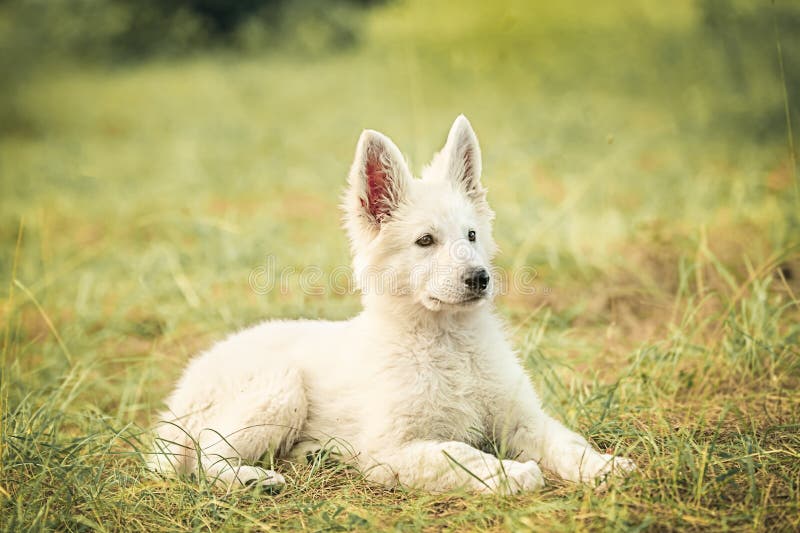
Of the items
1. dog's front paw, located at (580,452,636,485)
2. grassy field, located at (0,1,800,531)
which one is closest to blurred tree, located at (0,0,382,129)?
grassy field, located at (0,1,800,531)

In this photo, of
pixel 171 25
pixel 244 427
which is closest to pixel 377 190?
pixel 244 427

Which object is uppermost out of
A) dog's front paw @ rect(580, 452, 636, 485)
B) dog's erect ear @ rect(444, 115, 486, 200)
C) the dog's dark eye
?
dog's erect ear @ rect(444, 115, 486, 200)

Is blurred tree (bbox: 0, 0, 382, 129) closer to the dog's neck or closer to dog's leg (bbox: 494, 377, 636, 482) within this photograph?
the dog's neck

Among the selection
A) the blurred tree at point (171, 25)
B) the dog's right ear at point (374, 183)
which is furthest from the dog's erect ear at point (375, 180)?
the blurred tree at point (171, 25)

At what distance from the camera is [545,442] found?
3.21 m

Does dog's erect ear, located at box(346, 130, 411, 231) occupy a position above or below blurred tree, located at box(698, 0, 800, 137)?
below

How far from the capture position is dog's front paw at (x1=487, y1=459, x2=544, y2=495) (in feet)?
9.34

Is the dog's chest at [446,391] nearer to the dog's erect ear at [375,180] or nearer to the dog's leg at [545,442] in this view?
the dog's leg at [545,442]

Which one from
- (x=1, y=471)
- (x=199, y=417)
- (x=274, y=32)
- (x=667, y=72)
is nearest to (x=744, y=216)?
(x=199, y=417)

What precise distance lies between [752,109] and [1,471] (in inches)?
372

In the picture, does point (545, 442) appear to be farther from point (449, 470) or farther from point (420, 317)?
point (420, 317)

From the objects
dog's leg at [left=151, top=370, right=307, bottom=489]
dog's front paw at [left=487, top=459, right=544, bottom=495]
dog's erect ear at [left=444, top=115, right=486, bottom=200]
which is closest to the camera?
dog's front paw at [left=487, top=459, right=544, bottom=495]

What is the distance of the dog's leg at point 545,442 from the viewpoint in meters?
3.00

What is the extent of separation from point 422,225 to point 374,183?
34 centimetres
